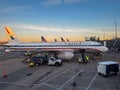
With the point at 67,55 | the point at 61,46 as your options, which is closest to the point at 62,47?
the point at 61,46

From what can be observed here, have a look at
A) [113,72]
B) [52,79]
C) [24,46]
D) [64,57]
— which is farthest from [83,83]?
[24,46]

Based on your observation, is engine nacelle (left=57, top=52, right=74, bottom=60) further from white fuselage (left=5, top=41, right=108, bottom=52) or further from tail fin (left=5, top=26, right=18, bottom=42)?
tail fin (left=5, top=26, right=18, bottom=42)

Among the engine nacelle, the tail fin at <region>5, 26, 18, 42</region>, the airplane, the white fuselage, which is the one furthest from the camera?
the tail fin at <region>5, 26, 18, 42</region>

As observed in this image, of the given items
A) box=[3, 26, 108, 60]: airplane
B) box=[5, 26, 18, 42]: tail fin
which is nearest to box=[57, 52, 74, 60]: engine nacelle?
box=[3, 26, 108, 60]: airplane

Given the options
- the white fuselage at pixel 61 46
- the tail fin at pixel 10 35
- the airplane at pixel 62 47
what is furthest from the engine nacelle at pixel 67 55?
the tail fin at pixel 10 35

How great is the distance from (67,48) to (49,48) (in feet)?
17.9

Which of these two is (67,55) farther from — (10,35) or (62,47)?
(10,35)

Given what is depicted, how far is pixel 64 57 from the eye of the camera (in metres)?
39.5

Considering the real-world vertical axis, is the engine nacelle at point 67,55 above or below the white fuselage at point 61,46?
below

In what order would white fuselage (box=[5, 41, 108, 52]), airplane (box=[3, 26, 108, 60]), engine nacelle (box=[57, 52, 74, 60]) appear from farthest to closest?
white fuselage (box=[5, 41, 108, 52]) → airplane (box=[3, 26, 108, 60]) → engine nacelle (box=[57, 52, 74, 60])

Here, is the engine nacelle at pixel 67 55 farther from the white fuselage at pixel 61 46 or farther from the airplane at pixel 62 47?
the white fuselage at pixel 61 46

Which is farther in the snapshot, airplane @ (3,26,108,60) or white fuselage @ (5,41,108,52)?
white fuselage @ (5,41,108,52)

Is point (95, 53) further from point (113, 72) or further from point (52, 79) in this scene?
point (52, 79)

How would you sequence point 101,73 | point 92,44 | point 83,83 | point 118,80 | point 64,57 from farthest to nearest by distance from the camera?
point 92,44 < point 64,57 < point 101,73 < point 118,80 < point 83,83
